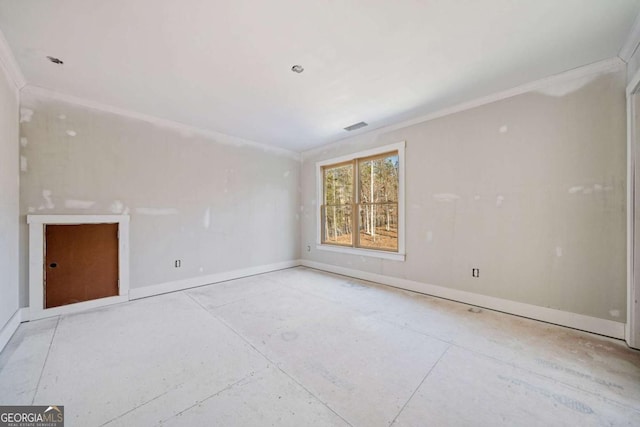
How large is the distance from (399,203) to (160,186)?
3.84 m

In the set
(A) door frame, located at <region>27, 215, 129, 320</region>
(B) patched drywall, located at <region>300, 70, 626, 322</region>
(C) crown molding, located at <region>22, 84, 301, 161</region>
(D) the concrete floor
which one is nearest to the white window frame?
(B) patched drywall, located at <region>300, 70, 626, 322</region>

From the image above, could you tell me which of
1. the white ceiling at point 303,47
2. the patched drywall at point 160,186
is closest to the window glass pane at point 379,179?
the white ceiling at point 303,47

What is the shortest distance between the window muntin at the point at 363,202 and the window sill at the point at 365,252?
0.10m

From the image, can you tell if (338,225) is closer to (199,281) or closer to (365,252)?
(365,252)

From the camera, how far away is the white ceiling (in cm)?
186

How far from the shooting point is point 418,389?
5.71 ft

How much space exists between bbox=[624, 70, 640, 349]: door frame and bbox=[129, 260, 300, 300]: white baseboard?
4923 mm

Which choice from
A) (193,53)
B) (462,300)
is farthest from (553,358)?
(193,53)

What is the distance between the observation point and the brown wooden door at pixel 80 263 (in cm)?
306

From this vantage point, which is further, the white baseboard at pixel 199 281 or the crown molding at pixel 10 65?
the white baseboard at pixel 199 281

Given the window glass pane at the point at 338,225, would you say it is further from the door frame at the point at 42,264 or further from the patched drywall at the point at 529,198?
the door frame at the point at 42,264

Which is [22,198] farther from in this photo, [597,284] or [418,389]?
[597,284]

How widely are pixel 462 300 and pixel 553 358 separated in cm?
130

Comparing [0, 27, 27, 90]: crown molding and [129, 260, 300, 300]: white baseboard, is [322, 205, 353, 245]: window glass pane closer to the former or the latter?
[129, 260, 300, 300]: white baseboard
